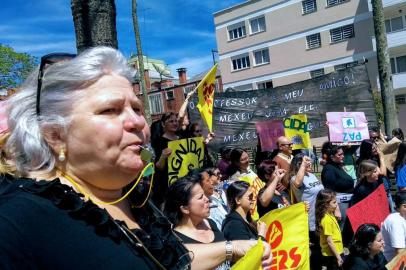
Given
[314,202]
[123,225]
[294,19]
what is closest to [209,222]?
[314,202]

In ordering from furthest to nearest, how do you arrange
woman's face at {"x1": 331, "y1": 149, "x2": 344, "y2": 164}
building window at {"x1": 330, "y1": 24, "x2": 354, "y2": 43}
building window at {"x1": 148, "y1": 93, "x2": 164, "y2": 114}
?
1. building window at {"x1": 148, "y1": 93, "x2": 164, "y2": 114}
2. building window at {"x1": 330, "y1": 24, "x2": 354, "y2": 43}
3. woman's face at {"x1": 331, "y1": 149, "x2": 344, "y2": 164}

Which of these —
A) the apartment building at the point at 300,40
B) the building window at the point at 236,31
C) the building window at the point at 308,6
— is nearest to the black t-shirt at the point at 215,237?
the apartment building at the point at 300,40

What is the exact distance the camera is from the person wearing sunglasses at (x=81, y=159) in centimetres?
109

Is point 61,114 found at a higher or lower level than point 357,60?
lower

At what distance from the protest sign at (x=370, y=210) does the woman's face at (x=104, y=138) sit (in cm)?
400

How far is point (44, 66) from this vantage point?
4.24 ft

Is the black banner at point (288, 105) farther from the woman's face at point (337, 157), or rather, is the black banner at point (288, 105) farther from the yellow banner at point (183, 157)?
the yellow banner at point (183, 157)

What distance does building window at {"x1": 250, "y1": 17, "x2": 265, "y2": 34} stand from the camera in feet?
117

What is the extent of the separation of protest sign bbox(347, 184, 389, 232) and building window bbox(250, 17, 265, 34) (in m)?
31.8

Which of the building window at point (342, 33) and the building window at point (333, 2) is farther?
the building window at point (333, 2)

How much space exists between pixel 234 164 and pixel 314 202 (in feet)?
3.47

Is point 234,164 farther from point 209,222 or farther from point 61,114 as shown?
point 61,114

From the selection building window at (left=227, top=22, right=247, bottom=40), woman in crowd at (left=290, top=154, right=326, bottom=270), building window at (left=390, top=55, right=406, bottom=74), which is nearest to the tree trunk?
woman in crowd at (left=290, top=154, right=326, bottom=270)

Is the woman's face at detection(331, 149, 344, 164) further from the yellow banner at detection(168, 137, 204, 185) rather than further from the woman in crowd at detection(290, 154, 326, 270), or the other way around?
the yellow banner at detection(168, 137, 204, 185)
